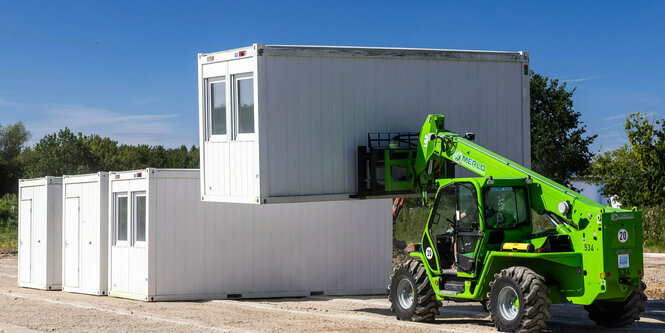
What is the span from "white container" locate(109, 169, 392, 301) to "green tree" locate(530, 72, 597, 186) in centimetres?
3628

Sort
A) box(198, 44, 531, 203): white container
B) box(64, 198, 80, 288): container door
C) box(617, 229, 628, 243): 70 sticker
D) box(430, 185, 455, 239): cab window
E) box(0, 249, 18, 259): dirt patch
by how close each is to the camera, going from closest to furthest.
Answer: box(617, 229, 628, 243): 70 sticker → box(430, 185, 455, 239): cab window → box(198, 44, 531, 203): white container → box(64, 198, 80, 288): container door → box(0, 249, 18, 259): dirt patch

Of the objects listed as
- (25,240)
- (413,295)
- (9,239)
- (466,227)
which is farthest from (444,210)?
(9,239)

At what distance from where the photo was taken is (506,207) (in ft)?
41.3

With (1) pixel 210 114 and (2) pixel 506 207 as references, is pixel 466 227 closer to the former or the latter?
(2) pixel 506 207

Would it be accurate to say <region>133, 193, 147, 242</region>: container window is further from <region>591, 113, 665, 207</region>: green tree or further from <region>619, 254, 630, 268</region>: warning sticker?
<region>591, 113, 665, 207</region>: green tree

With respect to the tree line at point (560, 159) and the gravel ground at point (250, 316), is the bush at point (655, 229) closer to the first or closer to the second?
the tree line at point (560, 159)

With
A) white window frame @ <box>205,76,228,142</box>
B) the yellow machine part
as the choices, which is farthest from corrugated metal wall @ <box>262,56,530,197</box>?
the yellow machine part

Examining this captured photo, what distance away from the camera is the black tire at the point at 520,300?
1138 cm

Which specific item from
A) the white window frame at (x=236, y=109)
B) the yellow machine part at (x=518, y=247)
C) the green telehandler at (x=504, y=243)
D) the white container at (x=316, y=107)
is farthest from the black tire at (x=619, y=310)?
the white window frame at (x=236, y=109)

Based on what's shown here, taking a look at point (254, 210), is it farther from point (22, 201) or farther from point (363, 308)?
point (22, 201)

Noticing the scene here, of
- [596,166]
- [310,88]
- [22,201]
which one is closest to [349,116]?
[310,88]

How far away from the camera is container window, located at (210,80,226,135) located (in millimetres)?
15070

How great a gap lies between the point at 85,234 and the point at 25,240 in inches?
147

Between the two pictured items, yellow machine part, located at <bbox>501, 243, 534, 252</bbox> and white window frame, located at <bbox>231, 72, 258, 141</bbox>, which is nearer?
yellow machine part, located at <bbox>501, 243, 534, 252</bbox>
